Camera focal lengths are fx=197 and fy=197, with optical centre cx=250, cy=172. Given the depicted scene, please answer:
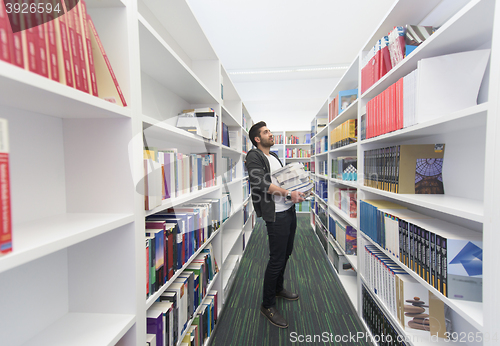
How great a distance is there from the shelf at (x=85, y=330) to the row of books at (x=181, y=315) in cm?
24

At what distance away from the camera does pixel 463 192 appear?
3.43 feet

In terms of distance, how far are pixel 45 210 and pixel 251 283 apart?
6.66ft

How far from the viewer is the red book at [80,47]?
1.76 feet

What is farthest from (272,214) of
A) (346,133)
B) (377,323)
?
(346,133)

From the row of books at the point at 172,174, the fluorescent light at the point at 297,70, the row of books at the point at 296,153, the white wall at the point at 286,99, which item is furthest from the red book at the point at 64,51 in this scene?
the row of books at the point at 296,153

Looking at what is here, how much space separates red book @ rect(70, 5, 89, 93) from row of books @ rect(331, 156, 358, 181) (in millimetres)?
2011

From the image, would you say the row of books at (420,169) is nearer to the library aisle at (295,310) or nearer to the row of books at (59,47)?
the library aisle at (295,310)

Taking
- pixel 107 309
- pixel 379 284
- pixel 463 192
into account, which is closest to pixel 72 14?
pixel 107 309

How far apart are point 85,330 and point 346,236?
2079 mm

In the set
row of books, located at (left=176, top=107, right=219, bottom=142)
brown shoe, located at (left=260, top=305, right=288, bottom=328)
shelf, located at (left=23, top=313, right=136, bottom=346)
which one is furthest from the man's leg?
shelf, located at (left=23, top=313, right=136, bottom=346)

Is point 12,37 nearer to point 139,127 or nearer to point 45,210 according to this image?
point 139,127

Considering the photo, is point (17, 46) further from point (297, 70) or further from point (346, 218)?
point (297, 70)

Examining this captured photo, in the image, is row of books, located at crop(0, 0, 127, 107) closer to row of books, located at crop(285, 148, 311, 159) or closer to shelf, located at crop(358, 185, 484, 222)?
shelf, located at crop(358, 185, 484, 222)

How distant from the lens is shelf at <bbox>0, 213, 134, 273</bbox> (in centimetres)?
38
